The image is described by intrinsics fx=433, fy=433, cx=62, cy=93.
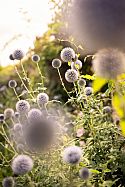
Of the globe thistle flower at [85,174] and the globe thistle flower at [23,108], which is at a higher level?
the globe thistle flower at [23,108]

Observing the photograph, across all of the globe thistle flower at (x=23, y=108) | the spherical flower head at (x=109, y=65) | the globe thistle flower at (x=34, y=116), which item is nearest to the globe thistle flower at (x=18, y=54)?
the globe thistle flower at (x=23, y=108)

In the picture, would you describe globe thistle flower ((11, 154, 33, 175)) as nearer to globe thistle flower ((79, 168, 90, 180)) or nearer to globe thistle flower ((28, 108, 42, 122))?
globe thistle flower ((79, 168, 90, 180))

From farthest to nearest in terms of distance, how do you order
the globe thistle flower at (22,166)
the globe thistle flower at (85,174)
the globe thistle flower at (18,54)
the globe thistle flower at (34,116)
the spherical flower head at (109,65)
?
the globe thistle flower at (18,54) < the globe thistle flower at (34,116) < the globe thistle flower at (22,166) < the globe thistle flower at (85,174) < the spherical flower head at (109,65)

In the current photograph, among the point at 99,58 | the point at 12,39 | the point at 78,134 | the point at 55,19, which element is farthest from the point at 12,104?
the point at 99,58

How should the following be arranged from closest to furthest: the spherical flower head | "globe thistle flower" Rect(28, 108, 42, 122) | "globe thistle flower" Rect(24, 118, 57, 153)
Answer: the spherical flower head, "globe thistle flower" Rect(24, 118, 57, 153), "globe thistle flower" Rect(28, 108, 42, 122)

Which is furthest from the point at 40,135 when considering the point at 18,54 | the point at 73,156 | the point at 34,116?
the point at 18,54

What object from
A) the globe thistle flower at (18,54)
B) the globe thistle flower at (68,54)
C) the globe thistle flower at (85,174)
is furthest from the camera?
the globe thistle flower at (18,54)

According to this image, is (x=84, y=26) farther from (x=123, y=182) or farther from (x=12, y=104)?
(x=12, y=104)

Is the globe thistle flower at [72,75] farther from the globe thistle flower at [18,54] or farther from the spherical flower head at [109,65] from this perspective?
the spherical flower head at [109,65]

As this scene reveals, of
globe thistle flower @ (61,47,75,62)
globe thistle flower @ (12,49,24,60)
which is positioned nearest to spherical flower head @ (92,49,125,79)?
globe thistle flower @ (61,47,75,62)
